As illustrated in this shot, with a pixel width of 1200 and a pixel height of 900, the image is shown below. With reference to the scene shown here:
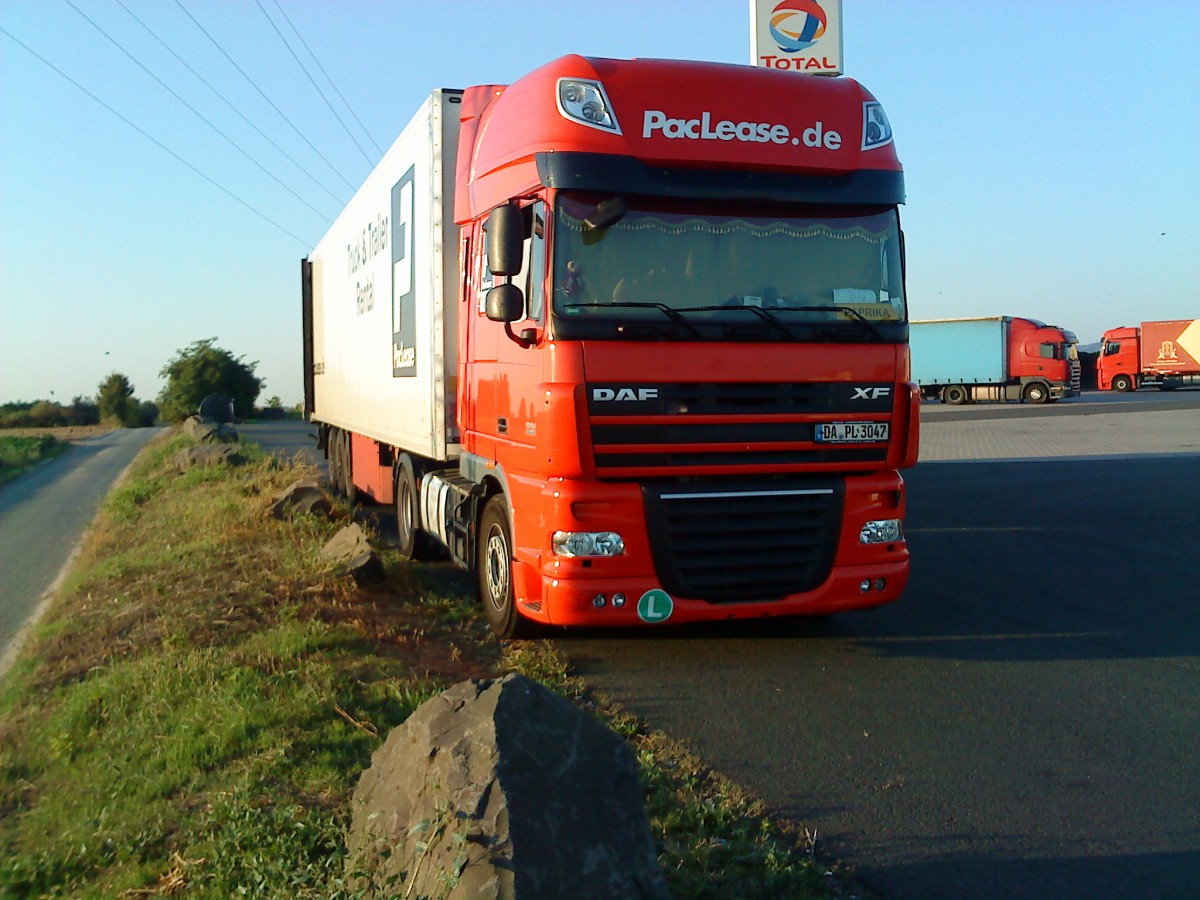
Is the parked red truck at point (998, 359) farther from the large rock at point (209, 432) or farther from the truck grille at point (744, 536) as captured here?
the truck grille at point (744, 536)

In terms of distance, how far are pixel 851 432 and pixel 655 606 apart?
161 cm

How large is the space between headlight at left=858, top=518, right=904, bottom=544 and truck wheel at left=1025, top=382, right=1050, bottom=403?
43.4 meters

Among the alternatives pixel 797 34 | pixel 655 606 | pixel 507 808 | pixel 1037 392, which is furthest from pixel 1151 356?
pixel 507 808

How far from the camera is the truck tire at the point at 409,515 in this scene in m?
10.7

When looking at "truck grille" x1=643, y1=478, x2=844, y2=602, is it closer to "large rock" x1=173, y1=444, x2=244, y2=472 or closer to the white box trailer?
the white box trailer

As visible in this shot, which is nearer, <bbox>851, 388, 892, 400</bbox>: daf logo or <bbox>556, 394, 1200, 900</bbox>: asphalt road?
<bbox>556, 394, 1200, 900</bbox>: asphalt road

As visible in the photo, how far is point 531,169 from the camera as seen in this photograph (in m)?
6.85

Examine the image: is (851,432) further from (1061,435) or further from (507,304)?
(1061,435)

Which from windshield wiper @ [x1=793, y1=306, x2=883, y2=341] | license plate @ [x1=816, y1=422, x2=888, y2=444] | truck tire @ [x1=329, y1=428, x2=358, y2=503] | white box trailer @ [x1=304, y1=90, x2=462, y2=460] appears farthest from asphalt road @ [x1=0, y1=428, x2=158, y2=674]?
windshield wiper @ [x1=793, y1=306, x2=883, y2=341]

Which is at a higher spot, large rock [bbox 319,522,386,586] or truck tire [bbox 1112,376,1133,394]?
truck tire [bbox 1112,376,1133,394]

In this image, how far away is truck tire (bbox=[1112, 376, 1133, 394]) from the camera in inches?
2314

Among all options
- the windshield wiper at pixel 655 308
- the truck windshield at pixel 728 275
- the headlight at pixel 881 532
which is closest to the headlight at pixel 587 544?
the truck windshield at pixel 728 275

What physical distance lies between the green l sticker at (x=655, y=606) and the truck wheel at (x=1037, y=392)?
146 feet

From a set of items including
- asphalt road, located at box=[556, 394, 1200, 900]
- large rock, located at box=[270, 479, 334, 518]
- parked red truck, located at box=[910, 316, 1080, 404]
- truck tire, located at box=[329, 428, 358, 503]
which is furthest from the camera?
parked red truck, located at box=[910, 316, 1080, 404]
